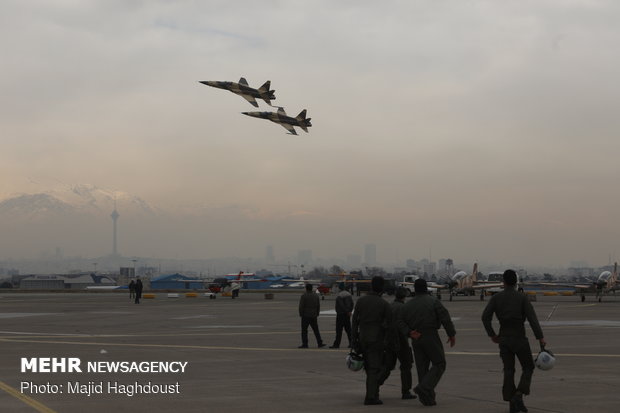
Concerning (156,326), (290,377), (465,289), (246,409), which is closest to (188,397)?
(246,409)

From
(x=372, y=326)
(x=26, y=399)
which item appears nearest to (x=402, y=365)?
(x=372, y=326)

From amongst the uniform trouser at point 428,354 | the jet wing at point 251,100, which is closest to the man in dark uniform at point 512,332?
the uniform trouser at point 428,354

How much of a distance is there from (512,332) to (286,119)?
5325cm

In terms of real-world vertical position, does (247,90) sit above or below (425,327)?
above

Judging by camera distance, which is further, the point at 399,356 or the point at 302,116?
the point at 302,116

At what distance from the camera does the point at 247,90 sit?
62.8 m

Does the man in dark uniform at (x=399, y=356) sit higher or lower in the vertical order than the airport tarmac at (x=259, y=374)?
higher

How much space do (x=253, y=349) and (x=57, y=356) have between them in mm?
4987

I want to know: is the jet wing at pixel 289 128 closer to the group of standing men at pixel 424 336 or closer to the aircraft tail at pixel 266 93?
the aircraft tail at pixel 266 93

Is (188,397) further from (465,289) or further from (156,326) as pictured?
(465,289)

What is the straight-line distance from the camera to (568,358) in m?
18.4

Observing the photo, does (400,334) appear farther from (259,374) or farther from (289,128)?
(289,128)

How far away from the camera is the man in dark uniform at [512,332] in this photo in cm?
1157

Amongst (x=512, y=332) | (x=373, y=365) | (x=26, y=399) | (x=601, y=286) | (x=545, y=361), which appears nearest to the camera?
(x=545, y=361)
